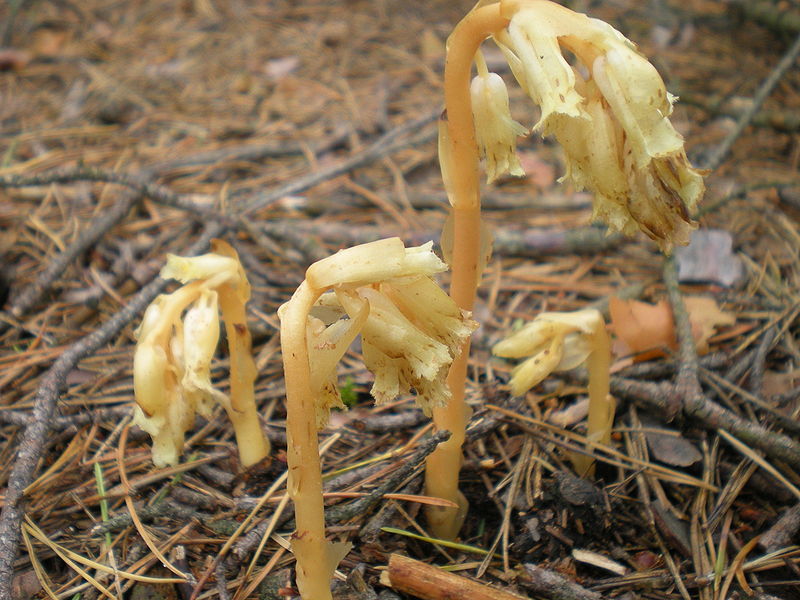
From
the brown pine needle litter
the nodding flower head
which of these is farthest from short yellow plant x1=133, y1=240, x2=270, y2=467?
the nodding flower head

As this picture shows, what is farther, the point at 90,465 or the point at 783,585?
the point at 90,465

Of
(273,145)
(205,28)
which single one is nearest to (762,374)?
(273,145)

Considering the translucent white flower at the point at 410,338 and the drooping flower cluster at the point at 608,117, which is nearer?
the drooping flower cluster at the point at 608,117

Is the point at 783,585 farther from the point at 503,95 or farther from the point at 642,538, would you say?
the point at 503,95

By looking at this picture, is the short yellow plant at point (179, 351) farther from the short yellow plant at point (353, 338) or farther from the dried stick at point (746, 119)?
the dried stick at point (746, 119)

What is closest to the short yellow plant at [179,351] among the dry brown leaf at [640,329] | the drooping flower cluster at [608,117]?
the drooping flower cluster at [608,117]

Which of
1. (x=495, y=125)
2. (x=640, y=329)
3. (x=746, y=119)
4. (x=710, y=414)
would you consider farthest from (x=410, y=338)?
(x=746, y=119)
